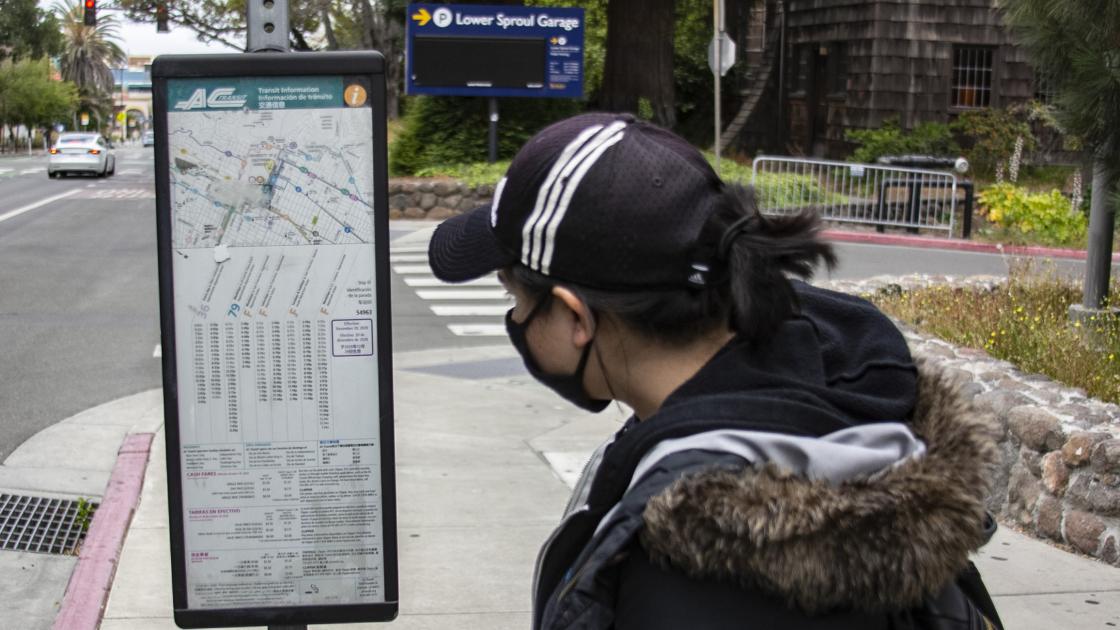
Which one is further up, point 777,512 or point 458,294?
point 777,512

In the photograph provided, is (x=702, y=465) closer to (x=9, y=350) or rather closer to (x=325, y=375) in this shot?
(x=325, y=375)

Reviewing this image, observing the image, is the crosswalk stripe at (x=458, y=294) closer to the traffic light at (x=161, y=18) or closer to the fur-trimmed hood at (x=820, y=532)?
the fur-trimmed hood at (x=820, y=532)

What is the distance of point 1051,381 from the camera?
6.61m

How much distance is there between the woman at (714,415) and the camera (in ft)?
4.71

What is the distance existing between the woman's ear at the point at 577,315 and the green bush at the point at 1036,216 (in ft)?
59.4

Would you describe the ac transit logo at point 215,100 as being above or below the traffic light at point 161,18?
below

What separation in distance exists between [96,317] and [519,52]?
1276cm

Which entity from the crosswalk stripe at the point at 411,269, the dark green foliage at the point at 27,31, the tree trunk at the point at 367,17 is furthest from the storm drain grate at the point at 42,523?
the dark green foliage at the point at 27,31

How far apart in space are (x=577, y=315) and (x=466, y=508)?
4.96 meters

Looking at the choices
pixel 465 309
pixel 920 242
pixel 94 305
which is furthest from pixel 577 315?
pixel 920 242

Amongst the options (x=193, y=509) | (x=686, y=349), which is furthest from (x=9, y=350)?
(x=686, y=349)

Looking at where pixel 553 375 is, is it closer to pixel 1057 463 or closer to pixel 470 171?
pixel 1057 463

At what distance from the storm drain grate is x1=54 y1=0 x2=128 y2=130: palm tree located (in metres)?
108

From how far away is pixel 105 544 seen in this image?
5.84 metres
